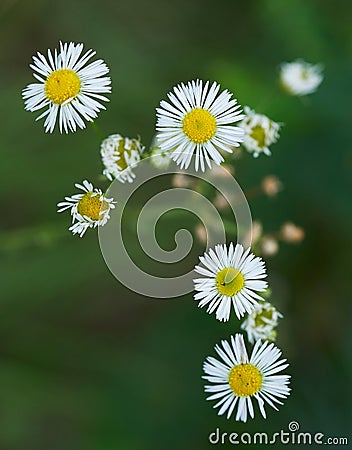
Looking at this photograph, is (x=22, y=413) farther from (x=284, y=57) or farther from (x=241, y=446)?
(x=284, y=57)

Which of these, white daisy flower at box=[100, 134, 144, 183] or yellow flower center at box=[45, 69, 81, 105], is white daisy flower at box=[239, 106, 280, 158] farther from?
yellow flower center at box=[45, 69, 81, 105]

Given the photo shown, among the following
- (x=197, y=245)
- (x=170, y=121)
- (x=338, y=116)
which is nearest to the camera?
(x=170, y=121)

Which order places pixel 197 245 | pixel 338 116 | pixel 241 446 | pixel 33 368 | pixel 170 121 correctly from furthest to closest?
1. pixel 33 368
2. pixel 197 245
3. pixel 241 446
4. pixel 338 116
5. pixel 170 121

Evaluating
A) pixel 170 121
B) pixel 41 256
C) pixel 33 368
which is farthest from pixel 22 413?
pixel 170 121

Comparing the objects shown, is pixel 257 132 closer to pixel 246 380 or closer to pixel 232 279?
pixel 232 279
